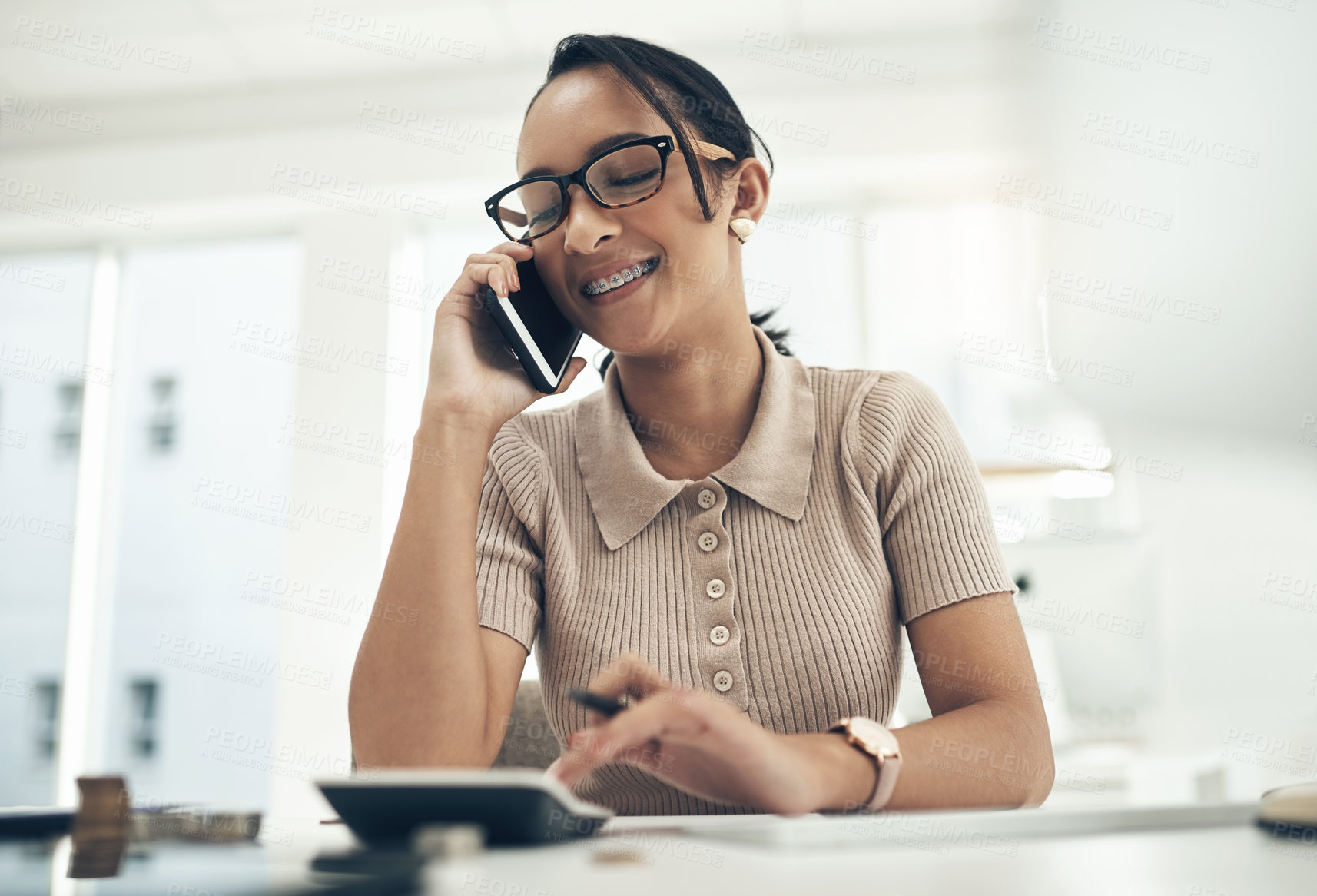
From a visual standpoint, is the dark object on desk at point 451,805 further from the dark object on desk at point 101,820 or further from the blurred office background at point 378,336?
the blurred office background at point 378,336

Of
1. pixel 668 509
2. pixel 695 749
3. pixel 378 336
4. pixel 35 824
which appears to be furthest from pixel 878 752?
pixel 378 336

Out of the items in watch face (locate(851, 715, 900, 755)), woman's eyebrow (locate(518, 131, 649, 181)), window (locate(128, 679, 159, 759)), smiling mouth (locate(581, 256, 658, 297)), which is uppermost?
woman's eyebrow (locate(518, 131, 649, 181))

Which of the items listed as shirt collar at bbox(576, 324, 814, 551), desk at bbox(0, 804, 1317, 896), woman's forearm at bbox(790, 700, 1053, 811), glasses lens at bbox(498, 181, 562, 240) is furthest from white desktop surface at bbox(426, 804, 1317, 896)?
glasses lens at bbox(498, 181, 562, 240)

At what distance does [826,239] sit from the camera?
3562mm

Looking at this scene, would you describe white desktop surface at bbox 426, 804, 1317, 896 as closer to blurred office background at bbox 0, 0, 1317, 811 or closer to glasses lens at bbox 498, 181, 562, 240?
glasses lens at bbox 498, 181, 562, 240

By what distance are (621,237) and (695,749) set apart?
2.25ft

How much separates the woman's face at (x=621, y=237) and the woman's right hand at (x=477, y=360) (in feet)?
0.24

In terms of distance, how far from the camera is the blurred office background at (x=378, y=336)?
2.70 meters

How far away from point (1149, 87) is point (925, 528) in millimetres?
1025

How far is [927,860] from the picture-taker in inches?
17.4

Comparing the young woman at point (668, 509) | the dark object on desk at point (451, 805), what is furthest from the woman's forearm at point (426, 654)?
the dark object on desk at point (451, 805)

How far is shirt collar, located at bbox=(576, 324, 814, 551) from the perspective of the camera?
109 centimetres

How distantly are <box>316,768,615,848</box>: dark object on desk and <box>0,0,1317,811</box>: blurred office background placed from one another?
2003mm

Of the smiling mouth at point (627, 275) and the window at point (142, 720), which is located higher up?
the smiling mouth at point (627, 275)
